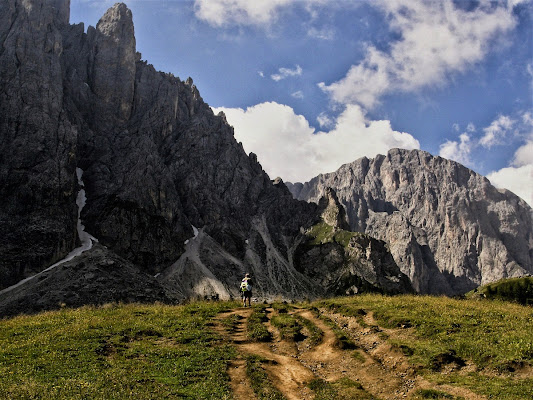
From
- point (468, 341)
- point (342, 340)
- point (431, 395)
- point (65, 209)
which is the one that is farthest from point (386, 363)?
point (65, 209)

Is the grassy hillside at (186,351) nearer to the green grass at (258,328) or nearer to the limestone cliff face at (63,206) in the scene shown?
the green grass at (258,328)

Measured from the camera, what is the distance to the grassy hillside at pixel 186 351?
1608 cm

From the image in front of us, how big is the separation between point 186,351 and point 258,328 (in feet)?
23.7

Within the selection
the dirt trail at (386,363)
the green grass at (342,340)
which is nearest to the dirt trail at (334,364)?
the dirt trail at (386,363)

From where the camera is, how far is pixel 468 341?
20719mm

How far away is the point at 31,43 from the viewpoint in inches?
6841

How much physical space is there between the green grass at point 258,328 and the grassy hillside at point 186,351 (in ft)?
2.48

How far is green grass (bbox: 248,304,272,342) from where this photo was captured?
26141 millimetres

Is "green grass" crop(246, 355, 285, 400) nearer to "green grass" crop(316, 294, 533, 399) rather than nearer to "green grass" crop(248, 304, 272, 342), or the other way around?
"green grass" crop(248, 304, 272, 342)

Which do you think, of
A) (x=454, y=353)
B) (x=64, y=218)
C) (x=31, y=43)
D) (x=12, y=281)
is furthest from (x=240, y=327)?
(x=31, y=43)

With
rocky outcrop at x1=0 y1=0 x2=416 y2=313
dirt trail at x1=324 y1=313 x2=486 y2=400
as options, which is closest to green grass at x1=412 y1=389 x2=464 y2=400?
dirt trail at x1=324 y1=313 x2=486 y2=400

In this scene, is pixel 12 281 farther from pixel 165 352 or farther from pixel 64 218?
pixel 165 352

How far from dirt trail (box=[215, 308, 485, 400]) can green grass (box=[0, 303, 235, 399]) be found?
5.64 ft

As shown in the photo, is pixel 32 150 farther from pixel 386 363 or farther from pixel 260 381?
pixel 386 363
